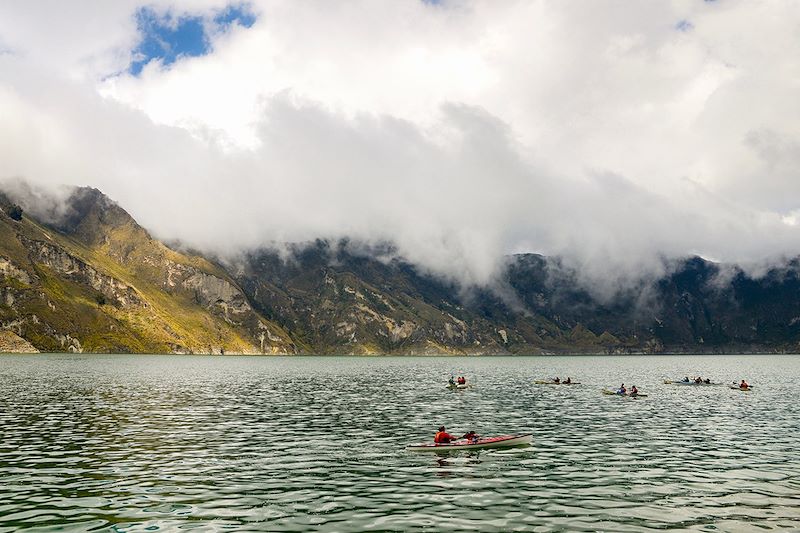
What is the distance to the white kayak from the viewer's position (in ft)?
162

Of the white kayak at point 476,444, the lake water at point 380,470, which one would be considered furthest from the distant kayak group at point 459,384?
the white kayak at point 476,444

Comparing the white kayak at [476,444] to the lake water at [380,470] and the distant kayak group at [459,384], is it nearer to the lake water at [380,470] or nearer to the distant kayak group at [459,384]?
the lake water at [380,470]

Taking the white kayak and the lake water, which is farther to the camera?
the white kayak

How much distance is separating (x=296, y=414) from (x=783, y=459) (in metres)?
53.0

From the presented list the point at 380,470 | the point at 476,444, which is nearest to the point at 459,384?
the point at 476,444

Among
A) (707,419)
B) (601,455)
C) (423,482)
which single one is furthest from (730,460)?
(707,419)

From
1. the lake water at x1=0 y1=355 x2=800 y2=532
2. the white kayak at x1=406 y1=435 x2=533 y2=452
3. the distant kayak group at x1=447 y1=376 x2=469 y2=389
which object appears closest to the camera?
the lake water at x1=0 y1=355 x2=800 y2=532

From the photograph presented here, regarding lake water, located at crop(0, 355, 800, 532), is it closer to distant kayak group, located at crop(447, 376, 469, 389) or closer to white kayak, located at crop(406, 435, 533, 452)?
white kayak, located at crop(406, 435, 533, 452)

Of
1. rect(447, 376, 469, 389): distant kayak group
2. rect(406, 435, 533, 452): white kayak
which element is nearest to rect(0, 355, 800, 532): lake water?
rect(406, 435, 533, 452): white kayak

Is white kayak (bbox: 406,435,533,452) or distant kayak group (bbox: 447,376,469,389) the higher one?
white kayak (bbox: 406,435,533,452)

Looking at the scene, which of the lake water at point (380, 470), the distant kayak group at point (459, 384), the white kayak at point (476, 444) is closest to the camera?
the lake water at point (380, 470)

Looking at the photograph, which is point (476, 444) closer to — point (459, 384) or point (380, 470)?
point (380, 470)

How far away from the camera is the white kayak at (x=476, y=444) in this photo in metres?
49.3

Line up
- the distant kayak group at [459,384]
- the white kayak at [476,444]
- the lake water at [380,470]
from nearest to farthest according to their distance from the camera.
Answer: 1. the lake water at [380,470]
2. the white kayak at [476,444]
3. the distant kayak group at [459,384]
